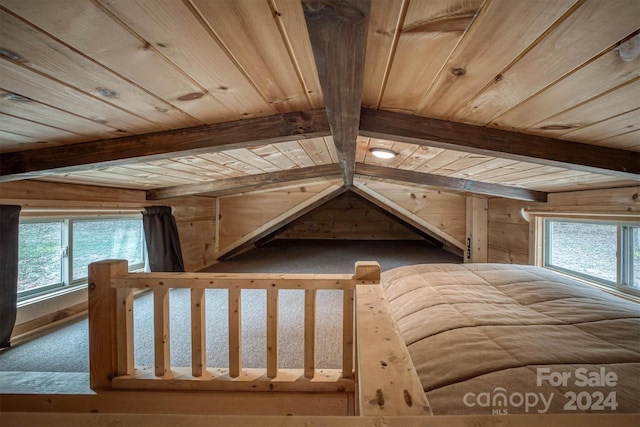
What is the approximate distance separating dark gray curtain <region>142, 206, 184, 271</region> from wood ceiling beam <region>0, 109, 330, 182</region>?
69.5 inches

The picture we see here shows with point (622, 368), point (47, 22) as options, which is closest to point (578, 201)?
point (622, 368)

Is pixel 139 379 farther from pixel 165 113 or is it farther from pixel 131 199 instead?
pixel 131 199

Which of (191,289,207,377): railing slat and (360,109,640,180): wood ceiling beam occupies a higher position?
(360,109,640,180): wood ceiling beam

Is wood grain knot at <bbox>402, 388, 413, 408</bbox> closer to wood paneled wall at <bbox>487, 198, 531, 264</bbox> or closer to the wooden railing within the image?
the wooden railing

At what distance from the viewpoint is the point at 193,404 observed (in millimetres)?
1244

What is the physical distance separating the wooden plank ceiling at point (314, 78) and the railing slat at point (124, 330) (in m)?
0.69

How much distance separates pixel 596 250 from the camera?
7.64 feet

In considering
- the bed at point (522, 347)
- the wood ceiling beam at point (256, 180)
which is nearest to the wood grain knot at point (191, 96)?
the bed at point (522, 347)

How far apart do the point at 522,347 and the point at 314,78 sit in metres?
1.20

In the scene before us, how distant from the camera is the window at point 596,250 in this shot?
202 cm

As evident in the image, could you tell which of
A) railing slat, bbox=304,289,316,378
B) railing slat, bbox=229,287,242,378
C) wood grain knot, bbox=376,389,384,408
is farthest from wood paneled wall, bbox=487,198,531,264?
wood grain knot, bbox=376,389,384,408

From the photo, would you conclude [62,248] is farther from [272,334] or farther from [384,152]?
[384,152]

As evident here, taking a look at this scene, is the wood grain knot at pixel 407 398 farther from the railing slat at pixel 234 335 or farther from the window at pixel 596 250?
the window at pixel 596 250

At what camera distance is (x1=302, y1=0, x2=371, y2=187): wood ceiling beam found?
0.45 meters
